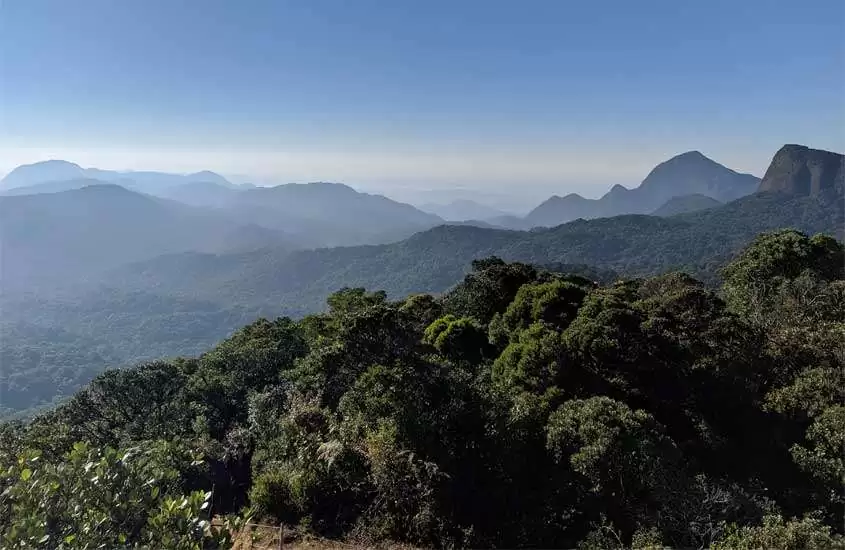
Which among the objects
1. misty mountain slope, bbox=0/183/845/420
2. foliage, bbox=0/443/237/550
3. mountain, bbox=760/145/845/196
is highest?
mountain, bbox=760/145/845/196

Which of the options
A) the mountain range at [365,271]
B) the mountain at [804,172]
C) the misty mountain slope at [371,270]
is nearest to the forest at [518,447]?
the mountain range at [365,271]

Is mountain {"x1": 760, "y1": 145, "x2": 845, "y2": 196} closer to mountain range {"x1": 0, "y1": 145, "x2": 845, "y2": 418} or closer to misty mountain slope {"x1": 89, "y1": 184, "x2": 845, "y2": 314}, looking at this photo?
mountain range {"x1": 0, "y1": 145, "x2": 845, "y2": 418}

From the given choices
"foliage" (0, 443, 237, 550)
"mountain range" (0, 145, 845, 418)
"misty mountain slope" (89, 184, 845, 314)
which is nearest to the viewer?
"foliage" (0, 443, 237, 550)

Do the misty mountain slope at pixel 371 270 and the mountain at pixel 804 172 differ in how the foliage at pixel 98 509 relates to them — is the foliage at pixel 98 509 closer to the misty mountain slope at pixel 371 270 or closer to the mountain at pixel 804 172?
the misty mountain slope at pixel 371 270

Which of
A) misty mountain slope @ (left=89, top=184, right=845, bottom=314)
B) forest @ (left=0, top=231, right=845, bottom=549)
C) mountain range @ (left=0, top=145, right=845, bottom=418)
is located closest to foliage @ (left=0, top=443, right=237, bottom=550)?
forest @ (left=0, top=231, right=845, bottom=549)

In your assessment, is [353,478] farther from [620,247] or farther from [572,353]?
[620,247]

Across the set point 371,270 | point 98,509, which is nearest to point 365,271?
point 371,270

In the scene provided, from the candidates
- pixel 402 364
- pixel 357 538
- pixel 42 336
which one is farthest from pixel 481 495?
pixel 42 336

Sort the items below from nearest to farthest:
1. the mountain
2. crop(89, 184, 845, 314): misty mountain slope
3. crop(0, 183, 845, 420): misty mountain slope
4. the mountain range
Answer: the mountain range → crop(0, 183, 845, 420): misty mountain slope → crop(89, 184, 845, 314): misty mountain slope → the mountain
